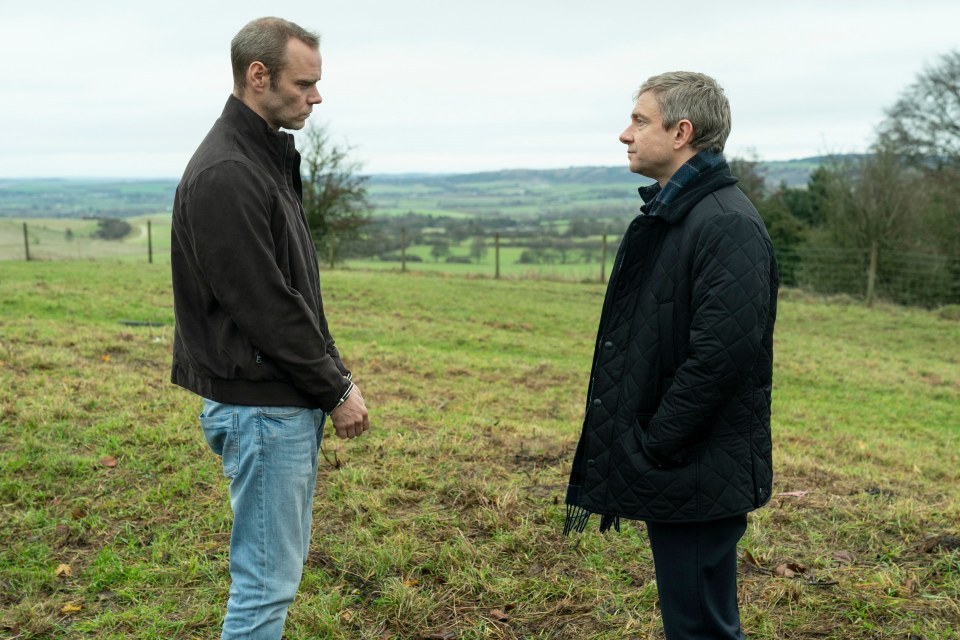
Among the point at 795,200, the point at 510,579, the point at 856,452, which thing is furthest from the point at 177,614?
the point at 795,200

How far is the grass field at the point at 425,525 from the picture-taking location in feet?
11.9

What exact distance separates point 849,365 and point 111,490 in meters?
10.9

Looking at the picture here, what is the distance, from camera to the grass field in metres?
3.62

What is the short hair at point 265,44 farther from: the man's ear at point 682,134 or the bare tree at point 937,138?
the bare tree at point 937,138

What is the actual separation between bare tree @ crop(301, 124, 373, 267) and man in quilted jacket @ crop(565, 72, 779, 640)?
29.0 m

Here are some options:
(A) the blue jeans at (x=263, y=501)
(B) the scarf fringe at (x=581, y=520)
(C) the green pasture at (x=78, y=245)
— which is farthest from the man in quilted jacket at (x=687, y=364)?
(C) the green pasture at (x=78, y=245)

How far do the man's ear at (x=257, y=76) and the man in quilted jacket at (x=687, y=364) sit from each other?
1.17 metres

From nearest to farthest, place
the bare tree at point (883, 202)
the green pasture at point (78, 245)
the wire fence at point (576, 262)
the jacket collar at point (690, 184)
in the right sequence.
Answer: the jacket collar at point (690, 184) < the wire fence at point (576, 262) < the bare tree at point (883, 202) < the green pasture at point (78, 245)

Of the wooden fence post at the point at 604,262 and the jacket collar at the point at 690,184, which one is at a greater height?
the jacket collar at the point at 690,184

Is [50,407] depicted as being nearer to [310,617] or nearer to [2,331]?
[310,617]

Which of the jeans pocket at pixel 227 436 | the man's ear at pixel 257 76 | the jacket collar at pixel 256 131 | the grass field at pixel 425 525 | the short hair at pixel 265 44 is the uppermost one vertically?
the short hair at pixel 265 44

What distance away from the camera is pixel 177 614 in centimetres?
366

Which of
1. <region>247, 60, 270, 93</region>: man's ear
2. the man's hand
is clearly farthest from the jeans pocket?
<region>247, 60, 270, 93</region>: man's ear

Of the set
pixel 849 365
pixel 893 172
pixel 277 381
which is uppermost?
pixel 893 172
